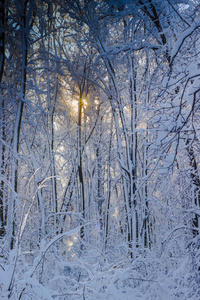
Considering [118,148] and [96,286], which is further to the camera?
[118,148]

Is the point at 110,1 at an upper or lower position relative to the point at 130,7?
upper

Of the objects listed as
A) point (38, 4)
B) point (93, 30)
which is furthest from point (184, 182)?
point (38, 4)

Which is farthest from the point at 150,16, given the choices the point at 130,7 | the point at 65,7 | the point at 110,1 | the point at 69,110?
the point at 69,110

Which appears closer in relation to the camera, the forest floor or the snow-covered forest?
→ the forest floor

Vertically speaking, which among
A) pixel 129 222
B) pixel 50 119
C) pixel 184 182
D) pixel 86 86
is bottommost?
pixel 129 222

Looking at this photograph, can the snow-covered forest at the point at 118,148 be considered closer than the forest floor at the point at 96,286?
No

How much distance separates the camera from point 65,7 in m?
4.53

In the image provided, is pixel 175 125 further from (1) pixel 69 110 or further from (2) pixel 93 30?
(1) pixel 69 110

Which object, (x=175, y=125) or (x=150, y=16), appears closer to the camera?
(x=175, y=125)

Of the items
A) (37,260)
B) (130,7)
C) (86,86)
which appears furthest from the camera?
(86,86)

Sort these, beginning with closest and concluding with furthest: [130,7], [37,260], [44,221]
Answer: [37,260], [130,7], [44,221]

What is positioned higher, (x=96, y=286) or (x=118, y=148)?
(x=118, y=148)

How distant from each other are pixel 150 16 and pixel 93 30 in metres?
1.13

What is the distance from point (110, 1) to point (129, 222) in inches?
170
